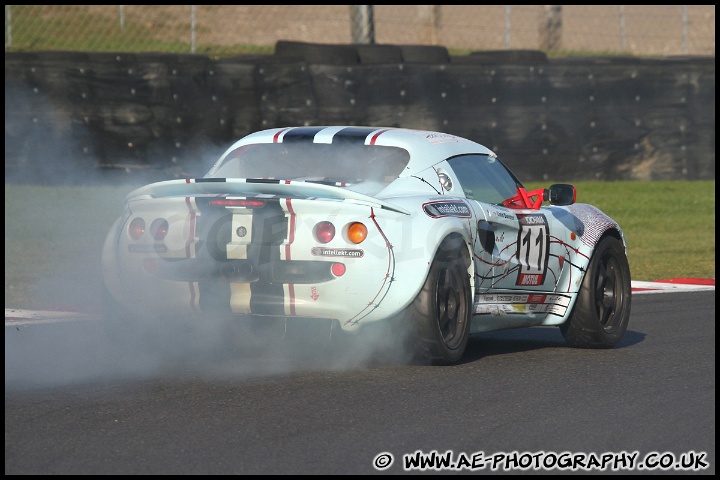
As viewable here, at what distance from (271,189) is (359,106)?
961 cm

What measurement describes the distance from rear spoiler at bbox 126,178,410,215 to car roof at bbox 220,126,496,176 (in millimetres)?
638

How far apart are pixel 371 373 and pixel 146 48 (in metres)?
12.1

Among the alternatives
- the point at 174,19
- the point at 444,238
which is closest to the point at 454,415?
the point at 444,238

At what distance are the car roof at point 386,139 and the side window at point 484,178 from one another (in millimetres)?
86

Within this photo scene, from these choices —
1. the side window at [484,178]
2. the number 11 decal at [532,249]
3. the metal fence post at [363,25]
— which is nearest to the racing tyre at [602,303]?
the number 11 decal at [532,249]

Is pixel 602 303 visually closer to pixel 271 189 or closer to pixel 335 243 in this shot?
pixel 335 243

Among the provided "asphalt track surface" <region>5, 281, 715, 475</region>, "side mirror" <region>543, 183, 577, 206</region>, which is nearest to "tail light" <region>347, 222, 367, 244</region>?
"asphalt track surface" <region>5, 281, 715, 475</region>

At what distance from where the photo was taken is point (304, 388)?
5684mm

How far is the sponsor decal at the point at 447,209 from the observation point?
241 inches

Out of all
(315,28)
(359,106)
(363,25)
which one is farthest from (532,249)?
(315,28)

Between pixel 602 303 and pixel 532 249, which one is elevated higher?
pixel 532 249

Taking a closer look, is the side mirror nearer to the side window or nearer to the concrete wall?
the side window

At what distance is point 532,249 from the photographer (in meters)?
7.01

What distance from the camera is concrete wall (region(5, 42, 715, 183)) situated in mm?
14781
